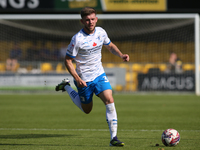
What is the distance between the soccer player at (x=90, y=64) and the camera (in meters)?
5.60

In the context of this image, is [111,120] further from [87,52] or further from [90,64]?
[87,52]

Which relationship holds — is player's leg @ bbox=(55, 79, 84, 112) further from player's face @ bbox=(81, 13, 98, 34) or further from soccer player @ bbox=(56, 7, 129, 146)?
player's face @ bbox=(81, 13, 98, 34)

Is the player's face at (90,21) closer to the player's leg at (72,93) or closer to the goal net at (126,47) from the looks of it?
the player's leg at (72,93)

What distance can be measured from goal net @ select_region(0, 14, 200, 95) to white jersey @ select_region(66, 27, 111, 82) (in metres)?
13.0

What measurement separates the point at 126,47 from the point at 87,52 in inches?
745

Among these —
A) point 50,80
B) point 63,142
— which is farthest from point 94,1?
point 63,142

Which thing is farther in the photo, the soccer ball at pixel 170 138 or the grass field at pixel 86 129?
the grass field at pixel 86 129

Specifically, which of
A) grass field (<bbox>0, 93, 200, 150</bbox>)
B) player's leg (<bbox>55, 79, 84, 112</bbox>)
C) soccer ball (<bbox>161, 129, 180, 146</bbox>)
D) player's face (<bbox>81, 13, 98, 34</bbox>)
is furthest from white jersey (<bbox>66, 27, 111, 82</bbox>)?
soccer ball (<bbox>161, 129, 180, 146</bbox>)

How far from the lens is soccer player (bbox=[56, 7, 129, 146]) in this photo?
5.60 meters

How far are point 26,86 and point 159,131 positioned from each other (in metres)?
13.2

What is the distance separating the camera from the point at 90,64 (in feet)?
19.6

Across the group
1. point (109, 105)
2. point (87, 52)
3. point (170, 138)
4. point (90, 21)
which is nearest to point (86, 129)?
point (109, 105)

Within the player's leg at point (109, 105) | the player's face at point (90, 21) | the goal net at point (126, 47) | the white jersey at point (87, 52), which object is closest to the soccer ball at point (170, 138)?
the player's leg at point (109, 105)

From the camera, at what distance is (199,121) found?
877 cm
